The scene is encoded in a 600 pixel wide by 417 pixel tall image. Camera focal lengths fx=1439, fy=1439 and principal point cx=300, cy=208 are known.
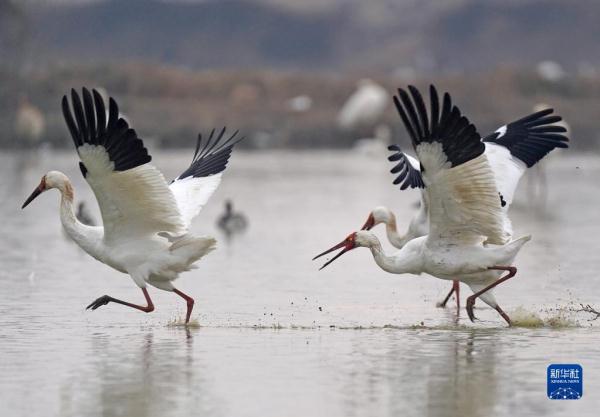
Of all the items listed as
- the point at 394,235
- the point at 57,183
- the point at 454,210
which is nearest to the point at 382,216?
the point at 394,235

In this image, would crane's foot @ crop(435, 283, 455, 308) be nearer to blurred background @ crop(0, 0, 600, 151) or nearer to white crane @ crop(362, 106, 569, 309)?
white crane @ crop(362, 106, 569, 309)

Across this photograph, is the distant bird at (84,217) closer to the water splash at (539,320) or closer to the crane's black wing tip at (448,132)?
the water splash at (539,320)

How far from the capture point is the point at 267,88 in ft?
139

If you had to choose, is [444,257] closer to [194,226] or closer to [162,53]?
[194,226]

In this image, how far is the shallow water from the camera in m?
7.74

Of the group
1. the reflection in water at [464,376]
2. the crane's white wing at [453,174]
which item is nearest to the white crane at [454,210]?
the crane's white wing at [453,174]

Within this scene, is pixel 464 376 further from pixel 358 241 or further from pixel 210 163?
pixel 210 163

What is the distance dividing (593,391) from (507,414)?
0.78 metres

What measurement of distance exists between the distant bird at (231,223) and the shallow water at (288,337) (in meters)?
0.39

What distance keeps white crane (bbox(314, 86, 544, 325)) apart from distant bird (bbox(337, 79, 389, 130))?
25899 millimetres

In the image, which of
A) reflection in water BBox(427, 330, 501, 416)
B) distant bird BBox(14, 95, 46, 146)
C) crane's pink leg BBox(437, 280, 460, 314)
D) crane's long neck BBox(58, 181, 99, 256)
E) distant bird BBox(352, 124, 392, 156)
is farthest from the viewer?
distant bird BBox(352, 124, 392, 156)

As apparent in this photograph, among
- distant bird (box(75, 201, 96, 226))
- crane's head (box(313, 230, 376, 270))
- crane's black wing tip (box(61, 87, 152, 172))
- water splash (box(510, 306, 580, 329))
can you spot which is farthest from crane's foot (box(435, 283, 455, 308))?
distant bird (box(75, 201, 96, 226))

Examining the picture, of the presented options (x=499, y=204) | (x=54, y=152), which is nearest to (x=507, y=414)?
(x=499, y=204)

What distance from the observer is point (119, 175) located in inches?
380
